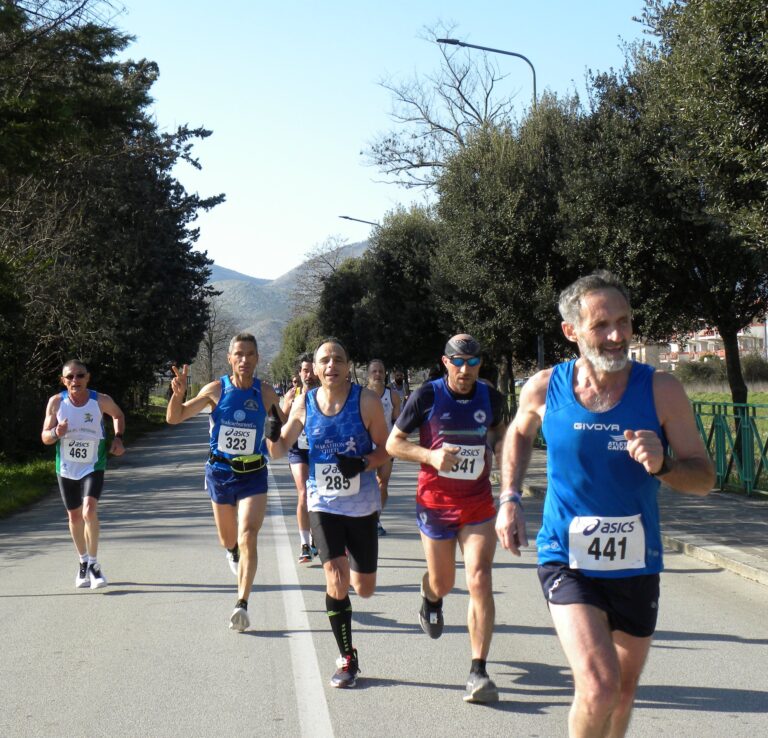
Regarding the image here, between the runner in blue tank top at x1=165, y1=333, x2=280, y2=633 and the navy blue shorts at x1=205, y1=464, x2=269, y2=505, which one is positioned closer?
the runner in blue tank top at x1=165, y1=333, x2=280, y2=633

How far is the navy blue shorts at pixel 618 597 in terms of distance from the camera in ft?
12.0

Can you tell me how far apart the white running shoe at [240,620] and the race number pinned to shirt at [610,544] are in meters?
3.74

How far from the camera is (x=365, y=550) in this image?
19.6 feet

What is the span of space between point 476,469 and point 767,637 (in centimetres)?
248

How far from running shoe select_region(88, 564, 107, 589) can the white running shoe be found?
2238mm

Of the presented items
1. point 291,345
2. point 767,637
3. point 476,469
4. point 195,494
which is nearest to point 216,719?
point 476,469

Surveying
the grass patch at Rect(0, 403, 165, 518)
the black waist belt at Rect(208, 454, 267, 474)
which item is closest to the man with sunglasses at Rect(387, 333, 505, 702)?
the black waist belt at Rect(208, 454, 267, 474)

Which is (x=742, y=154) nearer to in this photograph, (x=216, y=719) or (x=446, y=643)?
(x=446, y=643)

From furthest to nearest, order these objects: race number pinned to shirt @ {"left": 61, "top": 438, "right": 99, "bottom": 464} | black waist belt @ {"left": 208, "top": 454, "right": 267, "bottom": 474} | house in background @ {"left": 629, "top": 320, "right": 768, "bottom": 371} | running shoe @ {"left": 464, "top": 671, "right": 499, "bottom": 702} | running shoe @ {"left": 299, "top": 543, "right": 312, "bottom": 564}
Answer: house in background @ {"left": 629, "top": 320, "right": 768, "bottom": 371} < running shoe @ {"left": 299, "top": 543, "right": 312, "bottom": 564} < race number pinned to shirt @ {"left": 61, "top": 438, "right": 99, "bottom": 464} < black waist belt @ {"left": 208, "top": 454, "right": 267, "bottom": 474} < running shoe @ {"left": 464, "top": 671, "right": 499, "bottom": 702}

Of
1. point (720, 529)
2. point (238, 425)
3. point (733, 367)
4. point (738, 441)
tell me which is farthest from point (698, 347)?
point (238, 425)

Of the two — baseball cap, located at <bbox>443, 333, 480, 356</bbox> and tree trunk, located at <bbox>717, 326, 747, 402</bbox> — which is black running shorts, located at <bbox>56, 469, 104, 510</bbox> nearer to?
baseball cap, located at <bbox>443, 333, 480, 356</bbox>

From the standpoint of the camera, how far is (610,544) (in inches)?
143

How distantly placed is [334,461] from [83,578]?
3.91 m

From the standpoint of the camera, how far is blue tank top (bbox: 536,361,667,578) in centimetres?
363
